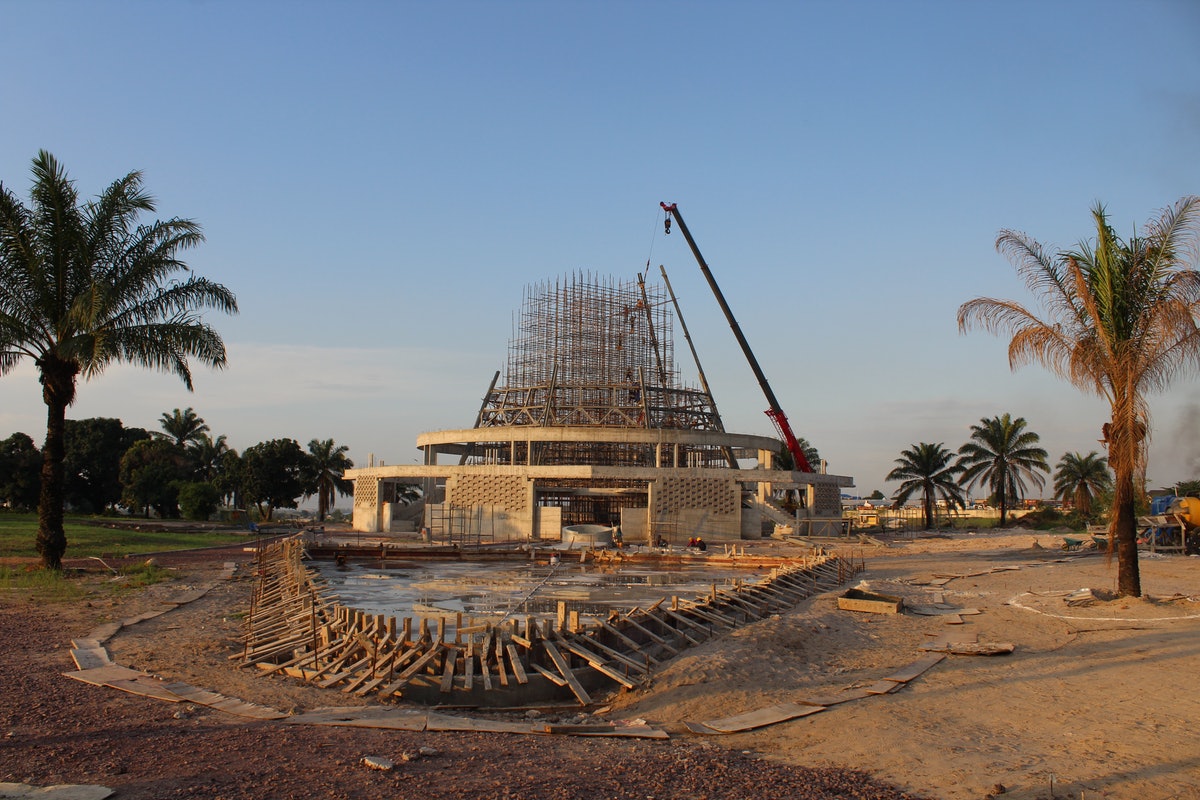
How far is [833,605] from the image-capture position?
19438 millimetres

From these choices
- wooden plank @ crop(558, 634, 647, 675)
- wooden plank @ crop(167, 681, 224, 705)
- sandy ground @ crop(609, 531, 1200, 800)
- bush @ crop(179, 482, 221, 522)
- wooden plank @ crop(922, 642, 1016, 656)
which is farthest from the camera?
bush @ crop(179, 482, 221, 522)

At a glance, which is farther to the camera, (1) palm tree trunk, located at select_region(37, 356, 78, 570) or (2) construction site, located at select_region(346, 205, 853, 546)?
(2) construction site, located at select_region(346, 205, 853, 546)

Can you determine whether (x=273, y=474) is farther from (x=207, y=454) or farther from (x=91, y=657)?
(x=91, y=657)

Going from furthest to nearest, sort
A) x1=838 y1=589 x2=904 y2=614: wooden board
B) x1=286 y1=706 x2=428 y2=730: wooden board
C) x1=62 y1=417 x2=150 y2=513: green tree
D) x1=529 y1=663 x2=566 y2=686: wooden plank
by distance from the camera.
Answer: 1. x1=62 y1=417 x2=150 y2=513: green tree
2. x1=838 y1=589 x2=904 y2=614: wooden board
3. x1=529 y1=663 x2=566 y2=686: wooden plank
4. x1=286 y1=706 x2=428 y2=730: wooden board

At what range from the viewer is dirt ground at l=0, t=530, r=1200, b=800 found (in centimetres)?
696

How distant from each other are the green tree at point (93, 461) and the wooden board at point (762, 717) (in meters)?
59.9

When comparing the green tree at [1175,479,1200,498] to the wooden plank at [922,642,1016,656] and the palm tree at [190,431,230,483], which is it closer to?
the wooden plank at [922,642,1016,656]

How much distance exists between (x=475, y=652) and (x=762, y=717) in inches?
163

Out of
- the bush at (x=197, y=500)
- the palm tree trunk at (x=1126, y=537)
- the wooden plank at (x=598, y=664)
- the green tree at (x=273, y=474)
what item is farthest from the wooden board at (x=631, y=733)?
the green tree at (x=273, y=474)

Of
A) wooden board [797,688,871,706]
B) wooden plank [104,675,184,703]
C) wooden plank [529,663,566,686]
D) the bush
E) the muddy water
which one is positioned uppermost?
the bush

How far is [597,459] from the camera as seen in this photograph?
52844mm

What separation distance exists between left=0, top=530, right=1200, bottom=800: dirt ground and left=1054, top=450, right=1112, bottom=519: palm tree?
42705 mm

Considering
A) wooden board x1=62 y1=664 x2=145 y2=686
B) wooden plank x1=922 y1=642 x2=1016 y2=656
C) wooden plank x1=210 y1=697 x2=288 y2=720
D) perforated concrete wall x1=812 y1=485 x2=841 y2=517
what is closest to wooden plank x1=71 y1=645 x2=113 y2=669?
wooden board x1=62 y1=664 x2=145 y2=686

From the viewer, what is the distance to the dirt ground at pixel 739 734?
696cm
